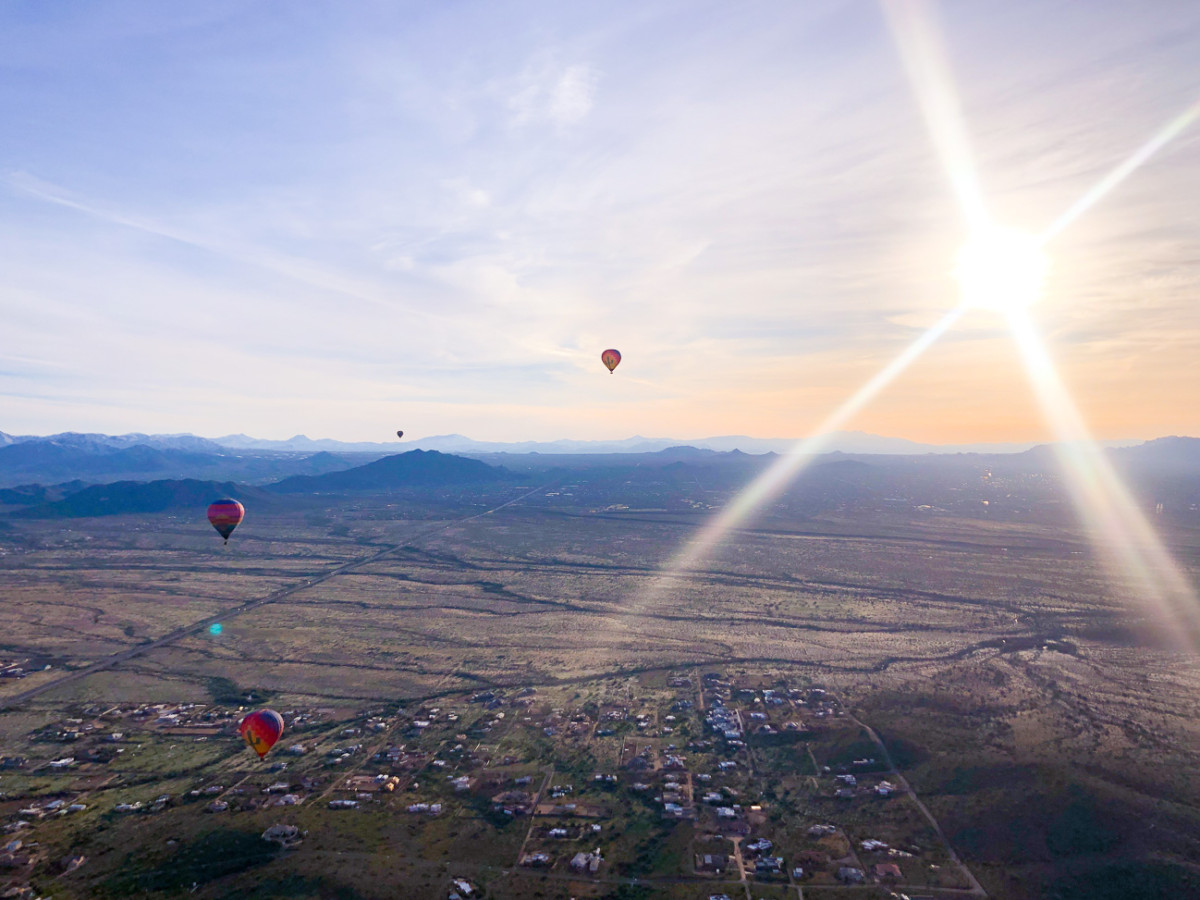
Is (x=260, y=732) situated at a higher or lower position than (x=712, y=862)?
higher

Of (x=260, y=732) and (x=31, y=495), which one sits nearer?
(x=260, y=732)

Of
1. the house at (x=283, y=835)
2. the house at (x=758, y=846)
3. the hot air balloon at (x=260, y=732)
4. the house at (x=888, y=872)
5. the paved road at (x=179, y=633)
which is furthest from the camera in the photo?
the paved road at (x=179, y=633)

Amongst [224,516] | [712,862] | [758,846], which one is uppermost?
[224,516]

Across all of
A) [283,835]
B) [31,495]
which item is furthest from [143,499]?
[283,835]

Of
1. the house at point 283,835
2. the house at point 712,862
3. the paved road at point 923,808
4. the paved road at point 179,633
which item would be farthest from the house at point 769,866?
the paved road at point 179,633

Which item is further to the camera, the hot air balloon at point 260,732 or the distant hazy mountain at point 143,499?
the distant hazy mountain at point 143,499

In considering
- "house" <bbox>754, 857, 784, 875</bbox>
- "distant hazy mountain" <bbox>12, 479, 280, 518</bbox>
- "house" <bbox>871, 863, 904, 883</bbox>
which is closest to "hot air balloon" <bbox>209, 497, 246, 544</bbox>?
"house" <bbox>754, 857, 784, 875</bbox>

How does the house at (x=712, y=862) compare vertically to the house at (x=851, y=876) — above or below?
below

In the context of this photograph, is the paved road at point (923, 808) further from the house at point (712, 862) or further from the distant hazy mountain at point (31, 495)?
the distant hazy mountain at point (31, 495)

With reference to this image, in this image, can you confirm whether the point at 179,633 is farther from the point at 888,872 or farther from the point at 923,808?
the point at 923,808
